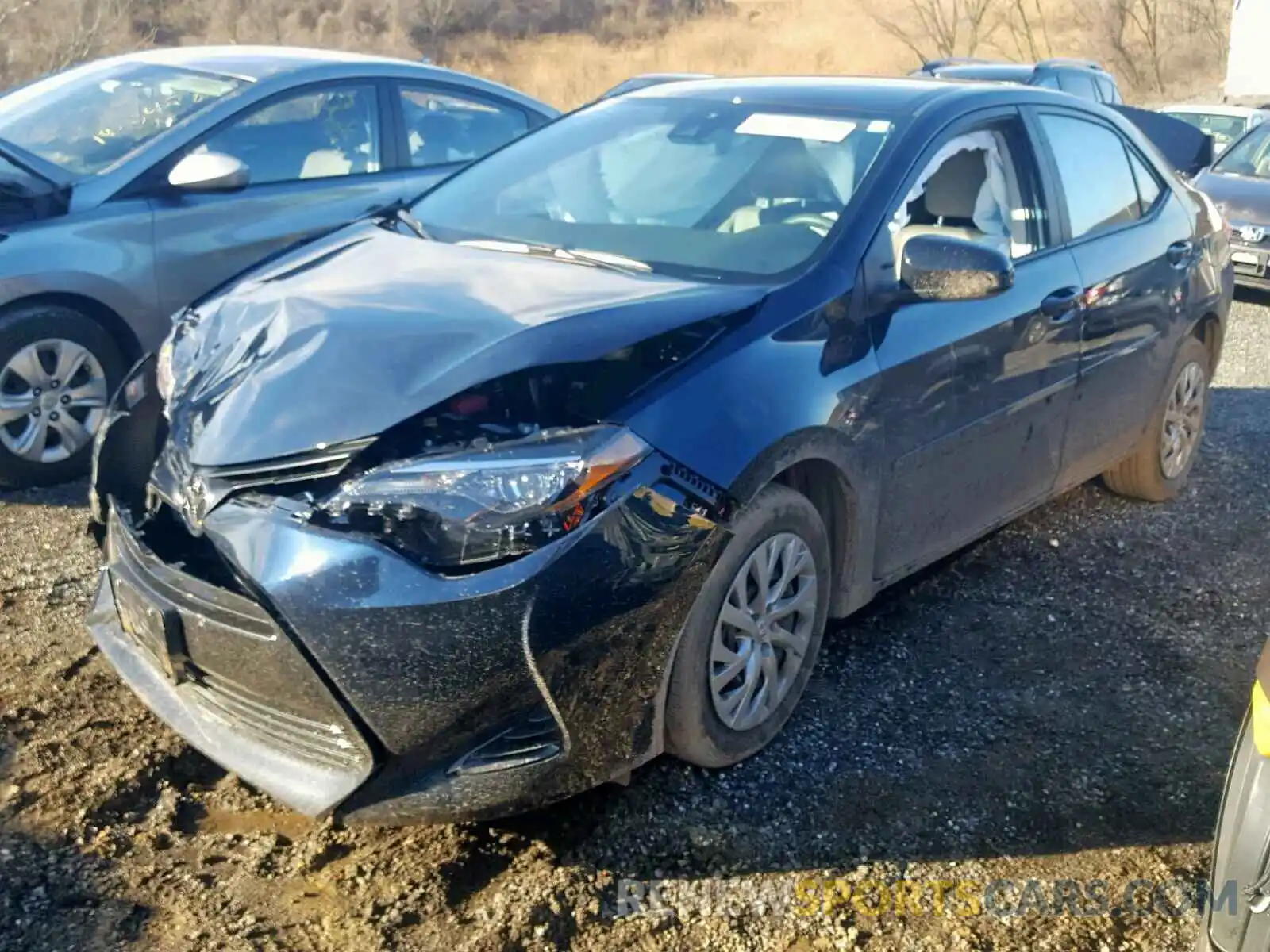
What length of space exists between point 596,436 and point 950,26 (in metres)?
32.9

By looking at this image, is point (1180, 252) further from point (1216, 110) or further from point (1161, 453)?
point (1216, 110)

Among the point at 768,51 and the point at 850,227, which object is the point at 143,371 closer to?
the point at 850,227

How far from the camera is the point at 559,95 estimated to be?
92.2 ft

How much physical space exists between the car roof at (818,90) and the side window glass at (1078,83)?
352 inches

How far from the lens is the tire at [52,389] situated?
190 inches

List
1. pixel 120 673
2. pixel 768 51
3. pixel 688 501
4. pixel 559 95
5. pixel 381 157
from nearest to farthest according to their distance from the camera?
pixel 688 501 < pixel 120 673 < pixel 381 157 < pixel 559 95 < pixel 768 51

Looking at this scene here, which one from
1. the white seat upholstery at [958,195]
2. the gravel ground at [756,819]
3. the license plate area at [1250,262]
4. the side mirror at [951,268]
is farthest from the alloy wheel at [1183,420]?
the license plate area at [1250,262]

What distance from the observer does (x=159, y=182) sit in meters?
5.21

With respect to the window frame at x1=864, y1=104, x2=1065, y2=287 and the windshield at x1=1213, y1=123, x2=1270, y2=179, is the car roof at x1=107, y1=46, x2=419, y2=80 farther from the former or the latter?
the windshield at x1=1213, y1=123, x2=1270, y2=179

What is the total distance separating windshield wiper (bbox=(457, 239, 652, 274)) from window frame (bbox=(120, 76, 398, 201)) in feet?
6.96

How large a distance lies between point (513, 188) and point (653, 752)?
199 centimetres

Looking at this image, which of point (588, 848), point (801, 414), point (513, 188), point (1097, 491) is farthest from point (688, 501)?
point (1097, 491)

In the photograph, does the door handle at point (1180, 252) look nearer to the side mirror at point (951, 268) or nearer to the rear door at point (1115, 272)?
the rear door at point (1115, 272)

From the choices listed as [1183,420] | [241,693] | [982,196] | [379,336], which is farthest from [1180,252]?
[241,693]
